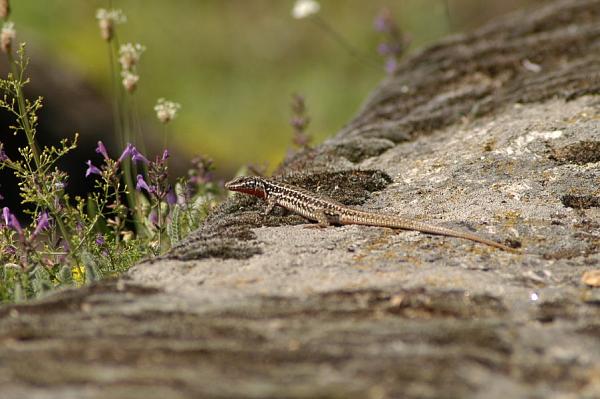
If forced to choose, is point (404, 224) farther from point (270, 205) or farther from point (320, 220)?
point (270, 205)

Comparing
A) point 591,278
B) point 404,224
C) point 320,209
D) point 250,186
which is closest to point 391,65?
point 250,186

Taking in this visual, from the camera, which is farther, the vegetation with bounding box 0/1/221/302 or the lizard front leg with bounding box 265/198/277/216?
the lizard front leg with bounding box 265/198/277/216

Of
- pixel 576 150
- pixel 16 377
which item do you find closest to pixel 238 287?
pixel 16 377

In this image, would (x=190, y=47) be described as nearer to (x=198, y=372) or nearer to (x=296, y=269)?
(x=296, y=269)

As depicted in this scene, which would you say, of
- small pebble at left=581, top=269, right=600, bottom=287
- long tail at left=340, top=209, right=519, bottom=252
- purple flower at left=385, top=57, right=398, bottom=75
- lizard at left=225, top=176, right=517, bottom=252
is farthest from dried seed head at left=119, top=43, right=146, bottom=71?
purple flower at left=385, top=57, right=398, bottom=75

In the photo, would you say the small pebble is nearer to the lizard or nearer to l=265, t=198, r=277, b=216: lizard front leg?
the lizard

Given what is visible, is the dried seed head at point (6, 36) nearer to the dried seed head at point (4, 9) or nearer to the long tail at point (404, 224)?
the dried seed head at point (4, 9)

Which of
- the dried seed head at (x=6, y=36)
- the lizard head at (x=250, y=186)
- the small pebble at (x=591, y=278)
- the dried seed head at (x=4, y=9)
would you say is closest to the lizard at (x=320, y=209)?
the lizard head at (x=250, y=186)
